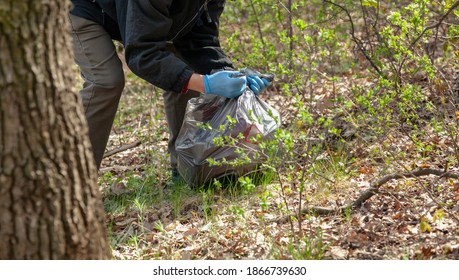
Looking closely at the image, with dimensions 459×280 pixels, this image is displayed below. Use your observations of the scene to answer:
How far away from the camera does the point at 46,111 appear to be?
234 cm

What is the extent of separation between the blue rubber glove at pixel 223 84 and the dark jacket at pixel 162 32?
0.13 m

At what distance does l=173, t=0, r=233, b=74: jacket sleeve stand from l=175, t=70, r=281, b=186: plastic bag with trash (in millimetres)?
274

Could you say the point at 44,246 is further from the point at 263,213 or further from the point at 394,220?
the point at 394,220

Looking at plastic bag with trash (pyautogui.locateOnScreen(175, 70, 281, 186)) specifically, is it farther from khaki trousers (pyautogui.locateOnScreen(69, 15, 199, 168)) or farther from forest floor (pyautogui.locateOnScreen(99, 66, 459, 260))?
khaki trousers (pyautogui.locateOnScreen(69, 15, 199, 168))

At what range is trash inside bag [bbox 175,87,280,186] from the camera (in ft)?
12.8

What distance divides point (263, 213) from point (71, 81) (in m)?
1.57

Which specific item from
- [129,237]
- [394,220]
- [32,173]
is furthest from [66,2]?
[394,220]

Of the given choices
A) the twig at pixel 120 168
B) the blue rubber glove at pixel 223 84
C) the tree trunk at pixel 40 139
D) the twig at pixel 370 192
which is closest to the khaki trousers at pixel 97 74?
the blue rubber glove at pixel 223 84

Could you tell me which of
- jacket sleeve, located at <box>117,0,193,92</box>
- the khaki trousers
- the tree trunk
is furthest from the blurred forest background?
the tree trunk

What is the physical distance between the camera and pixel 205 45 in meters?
4.34
